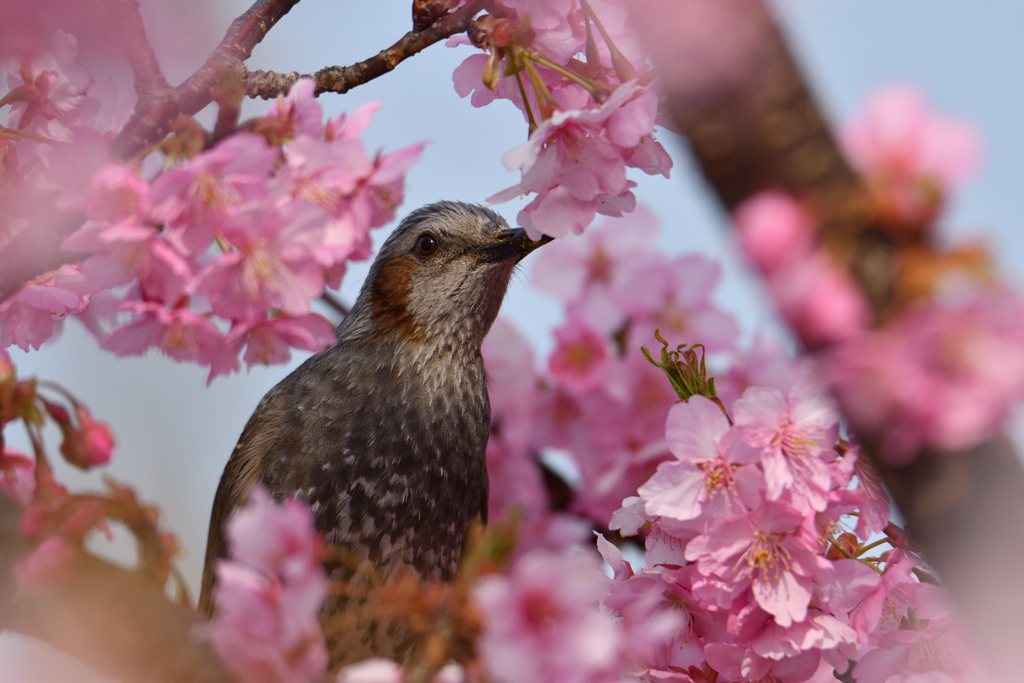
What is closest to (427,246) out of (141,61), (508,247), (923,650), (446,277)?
(446,277)

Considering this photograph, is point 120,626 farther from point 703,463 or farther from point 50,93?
→ point 50,93

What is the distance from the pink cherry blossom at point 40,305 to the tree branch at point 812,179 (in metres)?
1.54

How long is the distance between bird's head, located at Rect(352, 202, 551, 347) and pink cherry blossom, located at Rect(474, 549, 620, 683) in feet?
7.18

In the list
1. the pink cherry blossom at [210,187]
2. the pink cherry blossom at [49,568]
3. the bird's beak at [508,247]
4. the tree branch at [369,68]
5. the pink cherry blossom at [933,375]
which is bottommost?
the pink cherry blossom at [933,375]

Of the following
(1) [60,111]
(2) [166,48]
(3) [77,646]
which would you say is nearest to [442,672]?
(3) [77,646]

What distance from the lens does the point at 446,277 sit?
3.28 meters

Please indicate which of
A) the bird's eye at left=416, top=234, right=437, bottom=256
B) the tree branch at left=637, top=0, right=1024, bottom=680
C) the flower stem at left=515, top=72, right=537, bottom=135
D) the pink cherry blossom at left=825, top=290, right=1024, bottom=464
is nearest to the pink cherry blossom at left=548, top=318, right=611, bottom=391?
the bird's eye at left=416, top=234, right=437, bottom=256

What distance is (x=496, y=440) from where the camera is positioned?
12.9ft

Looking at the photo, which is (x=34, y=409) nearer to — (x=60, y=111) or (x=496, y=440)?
(x=60, y=111)

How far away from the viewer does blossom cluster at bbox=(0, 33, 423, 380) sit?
157cm

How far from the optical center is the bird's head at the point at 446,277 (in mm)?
3227

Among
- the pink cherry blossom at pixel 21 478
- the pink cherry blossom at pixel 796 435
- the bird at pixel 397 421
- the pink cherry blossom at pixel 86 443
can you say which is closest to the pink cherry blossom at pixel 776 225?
the pink cherry blossom at pixel 796 435

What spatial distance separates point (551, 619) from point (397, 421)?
6.35 ft

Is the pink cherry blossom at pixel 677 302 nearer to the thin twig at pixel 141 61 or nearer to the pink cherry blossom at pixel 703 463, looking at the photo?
the pink cherry blossom at pixel 703 463
